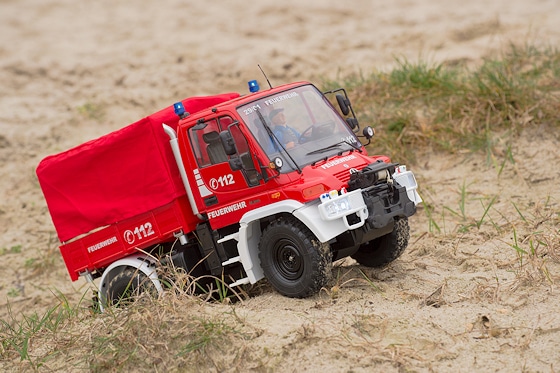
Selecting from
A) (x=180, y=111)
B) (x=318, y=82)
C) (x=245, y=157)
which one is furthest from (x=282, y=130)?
(x=318, y=82)

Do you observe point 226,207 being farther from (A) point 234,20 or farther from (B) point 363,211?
(A) point 234,20

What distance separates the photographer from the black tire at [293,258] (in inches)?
283

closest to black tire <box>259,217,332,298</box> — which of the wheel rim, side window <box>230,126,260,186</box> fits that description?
the wheel rim

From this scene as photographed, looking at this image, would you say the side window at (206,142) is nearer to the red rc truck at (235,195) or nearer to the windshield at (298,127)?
the red rc truck at (235,195)

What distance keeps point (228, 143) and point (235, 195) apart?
605 millimetres

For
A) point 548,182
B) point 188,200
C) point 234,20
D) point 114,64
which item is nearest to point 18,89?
point 114,64

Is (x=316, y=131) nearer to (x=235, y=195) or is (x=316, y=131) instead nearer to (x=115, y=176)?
(x=235, y=195)

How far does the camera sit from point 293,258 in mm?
7473

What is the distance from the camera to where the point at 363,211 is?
7.18 m

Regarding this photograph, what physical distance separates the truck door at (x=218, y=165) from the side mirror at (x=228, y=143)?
0.09m

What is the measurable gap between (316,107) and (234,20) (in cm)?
914

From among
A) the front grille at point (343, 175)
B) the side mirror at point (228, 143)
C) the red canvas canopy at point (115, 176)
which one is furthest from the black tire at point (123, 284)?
the front grille at point (343, 175)

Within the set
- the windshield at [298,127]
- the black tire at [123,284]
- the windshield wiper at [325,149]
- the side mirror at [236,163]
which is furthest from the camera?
the black tire at [123,284]

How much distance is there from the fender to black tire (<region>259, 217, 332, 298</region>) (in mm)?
1193
